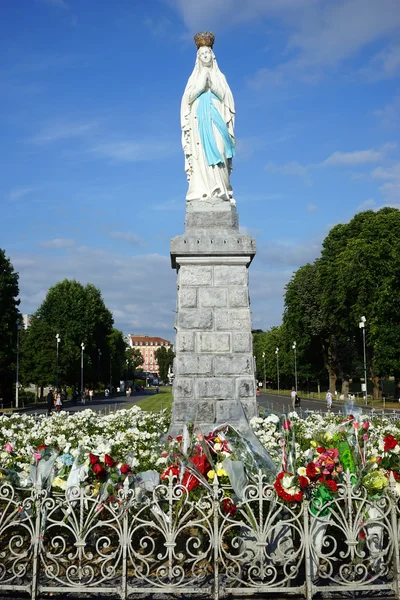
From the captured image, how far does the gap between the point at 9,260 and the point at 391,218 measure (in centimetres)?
2989

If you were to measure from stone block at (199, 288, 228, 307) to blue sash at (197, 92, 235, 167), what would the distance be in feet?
9.13

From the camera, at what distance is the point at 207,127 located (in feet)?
39.7

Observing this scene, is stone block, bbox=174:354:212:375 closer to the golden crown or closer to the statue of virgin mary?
the statue of virgin mary

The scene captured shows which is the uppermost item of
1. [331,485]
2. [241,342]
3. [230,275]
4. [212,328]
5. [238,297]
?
[230,275]

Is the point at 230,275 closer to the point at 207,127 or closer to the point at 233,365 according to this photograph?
the point at 233,365

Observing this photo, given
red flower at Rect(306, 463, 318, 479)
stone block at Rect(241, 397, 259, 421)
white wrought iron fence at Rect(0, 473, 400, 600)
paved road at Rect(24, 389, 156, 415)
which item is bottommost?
paved road at Rect(24, 389, 156, 415)

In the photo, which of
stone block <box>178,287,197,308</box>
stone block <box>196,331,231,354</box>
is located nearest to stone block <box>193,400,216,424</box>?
stone block <box>196,331,231,354</box>

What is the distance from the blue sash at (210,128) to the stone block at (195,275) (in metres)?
Result: 2.36

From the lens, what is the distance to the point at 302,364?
68375mm

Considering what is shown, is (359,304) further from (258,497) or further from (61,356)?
(258,497)

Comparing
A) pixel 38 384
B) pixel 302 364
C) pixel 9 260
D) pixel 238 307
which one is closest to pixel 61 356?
pixel 38 384

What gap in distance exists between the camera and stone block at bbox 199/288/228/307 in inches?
437

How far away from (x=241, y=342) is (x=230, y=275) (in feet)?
4.41

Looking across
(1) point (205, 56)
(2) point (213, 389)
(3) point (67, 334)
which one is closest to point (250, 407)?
(2) point (213, 389)
